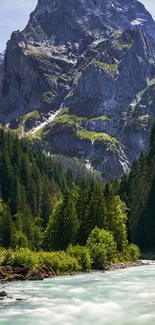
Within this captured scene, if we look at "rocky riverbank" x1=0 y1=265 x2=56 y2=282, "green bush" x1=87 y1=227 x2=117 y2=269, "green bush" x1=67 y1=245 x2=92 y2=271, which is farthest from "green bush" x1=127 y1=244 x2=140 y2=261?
"rocky riverbank" x1=0 y1=265 x2=56 y2=282

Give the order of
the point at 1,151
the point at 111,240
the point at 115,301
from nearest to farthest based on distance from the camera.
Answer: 1. the point at 115,301
2. the point at 111,240
3. the point at 1,151

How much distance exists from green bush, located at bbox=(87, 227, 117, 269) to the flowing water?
47.7 ft

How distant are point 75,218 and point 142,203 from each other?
4127 cm

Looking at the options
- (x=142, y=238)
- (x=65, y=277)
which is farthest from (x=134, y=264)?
(x=142, y=238)

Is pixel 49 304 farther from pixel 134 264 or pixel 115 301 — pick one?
pixel 134 264

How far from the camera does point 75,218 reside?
3135 inches

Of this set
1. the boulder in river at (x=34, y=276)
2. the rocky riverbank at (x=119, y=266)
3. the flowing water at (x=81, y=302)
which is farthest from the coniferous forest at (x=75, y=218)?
the flowing water at (x=81, y=302)

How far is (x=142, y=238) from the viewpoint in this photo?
367 feet

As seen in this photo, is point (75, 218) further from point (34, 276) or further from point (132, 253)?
point (34, 276)

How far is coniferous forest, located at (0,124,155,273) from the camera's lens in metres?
66.7

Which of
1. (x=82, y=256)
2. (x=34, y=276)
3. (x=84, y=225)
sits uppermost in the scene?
(x=84, y=225)

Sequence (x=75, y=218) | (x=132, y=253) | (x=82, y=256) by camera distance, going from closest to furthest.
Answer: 1. (x=82, y=256)
2. (x=75, y=218)
3. (x=132, y=253)

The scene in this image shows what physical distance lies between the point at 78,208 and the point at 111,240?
13270 millimetres

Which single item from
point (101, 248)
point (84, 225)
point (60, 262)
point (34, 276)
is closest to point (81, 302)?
point (34, 276)
